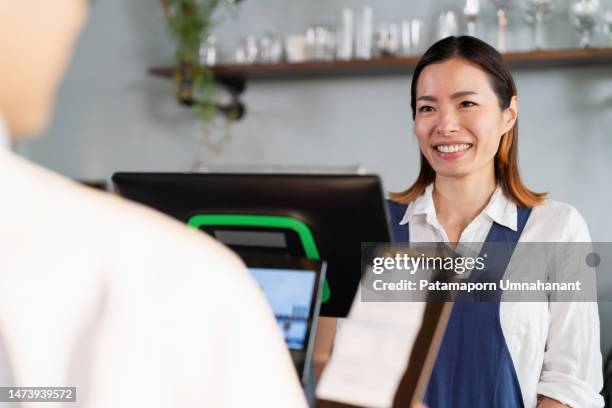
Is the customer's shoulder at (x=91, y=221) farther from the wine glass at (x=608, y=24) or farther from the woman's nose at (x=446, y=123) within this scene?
the wine glass at (x=608, y=24)

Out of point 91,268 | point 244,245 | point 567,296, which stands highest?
point 91,268

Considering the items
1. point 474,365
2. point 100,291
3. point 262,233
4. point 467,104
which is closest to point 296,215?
point 262,233

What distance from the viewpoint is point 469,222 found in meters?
1.66

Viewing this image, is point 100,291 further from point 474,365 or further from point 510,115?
point 510,115

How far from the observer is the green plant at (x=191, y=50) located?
336 cm

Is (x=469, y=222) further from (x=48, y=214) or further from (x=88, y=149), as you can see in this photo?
(x=88, y=149)

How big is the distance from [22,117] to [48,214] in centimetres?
5

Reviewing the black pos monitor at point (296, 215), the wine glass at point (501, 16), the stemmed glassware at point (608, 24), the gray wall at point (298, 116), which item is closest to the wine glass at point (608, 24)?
the stemmed glassware at point (608, 24)

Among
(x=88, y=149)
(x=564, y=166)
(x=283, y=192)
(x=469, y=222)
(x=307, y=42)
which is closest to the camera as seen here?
(x=283, y=192)

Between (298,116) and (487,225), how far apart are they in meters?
1.93

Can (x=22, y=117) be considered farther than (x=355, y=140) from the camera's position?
No

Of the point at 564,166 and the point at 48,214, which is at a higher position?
the point at 48,214

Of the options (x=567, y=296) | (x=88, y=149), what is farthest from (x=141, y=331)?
(x=88, y=149)

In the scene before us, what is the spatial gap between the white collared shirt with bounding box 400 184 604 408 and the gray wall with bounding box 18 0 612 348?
147 cm
